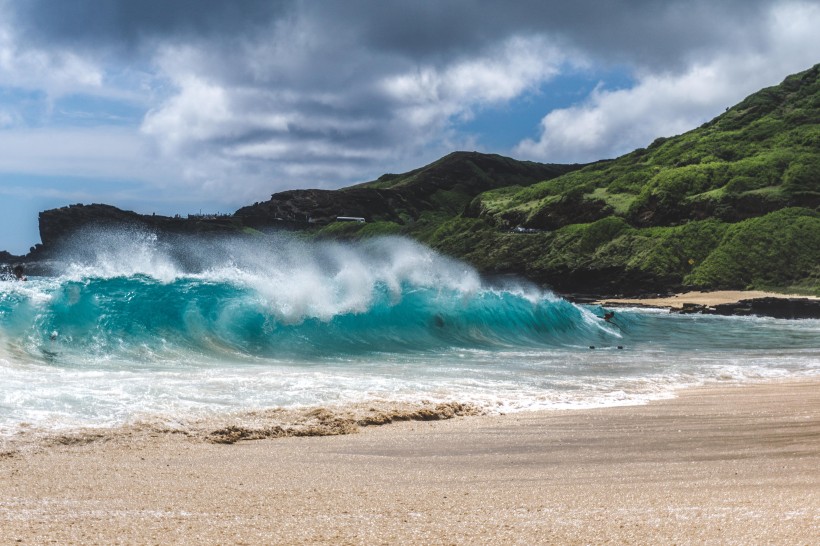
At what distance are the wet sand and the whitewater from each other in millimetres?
1528

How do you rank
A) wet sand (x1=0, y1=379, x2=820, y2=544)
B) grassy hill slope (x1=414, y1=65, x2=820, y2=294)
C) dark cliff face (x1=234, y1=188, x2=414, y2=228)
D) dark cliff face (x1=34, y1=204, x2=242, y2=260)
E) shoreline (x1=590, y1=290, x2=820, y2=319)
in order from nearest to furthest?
wet sand (x1=0, y1=379, x2=820, y2=544), shoreline (x1=590, y1=290, x2=820, y2=319), grassy hill slope (x1=414, y1=65, x2=820, y2=294), dark cliff face (x1=34, y1=204, x2=242, y2=260), dark cliff face (x1=234, y1=188, x2=414, y2=228)

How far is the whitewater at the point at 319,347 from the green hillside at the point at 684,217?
25.3 meters

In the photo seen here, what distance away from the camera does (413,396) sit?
973 centimetres

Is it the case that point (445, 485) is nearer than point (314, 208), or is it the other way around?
point (445, 485)

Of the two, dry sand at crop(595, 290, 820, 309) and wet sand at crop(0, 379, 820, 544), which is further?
dry sand at crop(595, 290, 820, 309)

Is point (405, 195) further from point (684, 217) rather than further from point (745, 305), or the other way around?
point (745, 305)

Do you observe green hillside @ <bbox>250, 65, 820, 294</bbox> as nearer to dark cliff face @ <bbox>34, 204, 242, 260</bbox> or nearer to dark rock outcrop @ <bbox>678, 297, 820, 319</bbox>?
dark rock outcrop @ <bbox>678, 297, 820, 319</bbox>

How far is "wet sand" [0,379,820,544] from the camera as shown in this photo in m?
4.02

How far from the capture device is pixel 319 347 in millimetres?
16562

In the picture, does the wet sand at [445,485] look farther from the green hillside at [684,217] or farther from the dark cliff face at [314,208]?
the dark cliff face at [314,208]

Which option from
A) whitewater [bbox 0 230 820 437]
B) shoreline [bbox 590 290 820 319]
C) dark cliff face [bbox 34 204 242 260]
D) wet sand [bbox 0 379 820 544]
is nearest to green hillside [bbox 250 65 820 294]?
shoreline [bbox 590 290 820 319]

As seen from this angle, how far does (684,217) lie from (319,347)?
55111 millimetres

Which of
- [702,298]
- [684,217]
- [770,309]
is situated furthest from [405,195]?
[770,309]

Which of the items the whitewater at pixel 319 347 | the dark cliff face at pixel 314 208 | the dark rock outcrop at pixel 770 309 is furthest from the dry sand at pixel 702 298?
the dark cliff face at pixel 314 208
